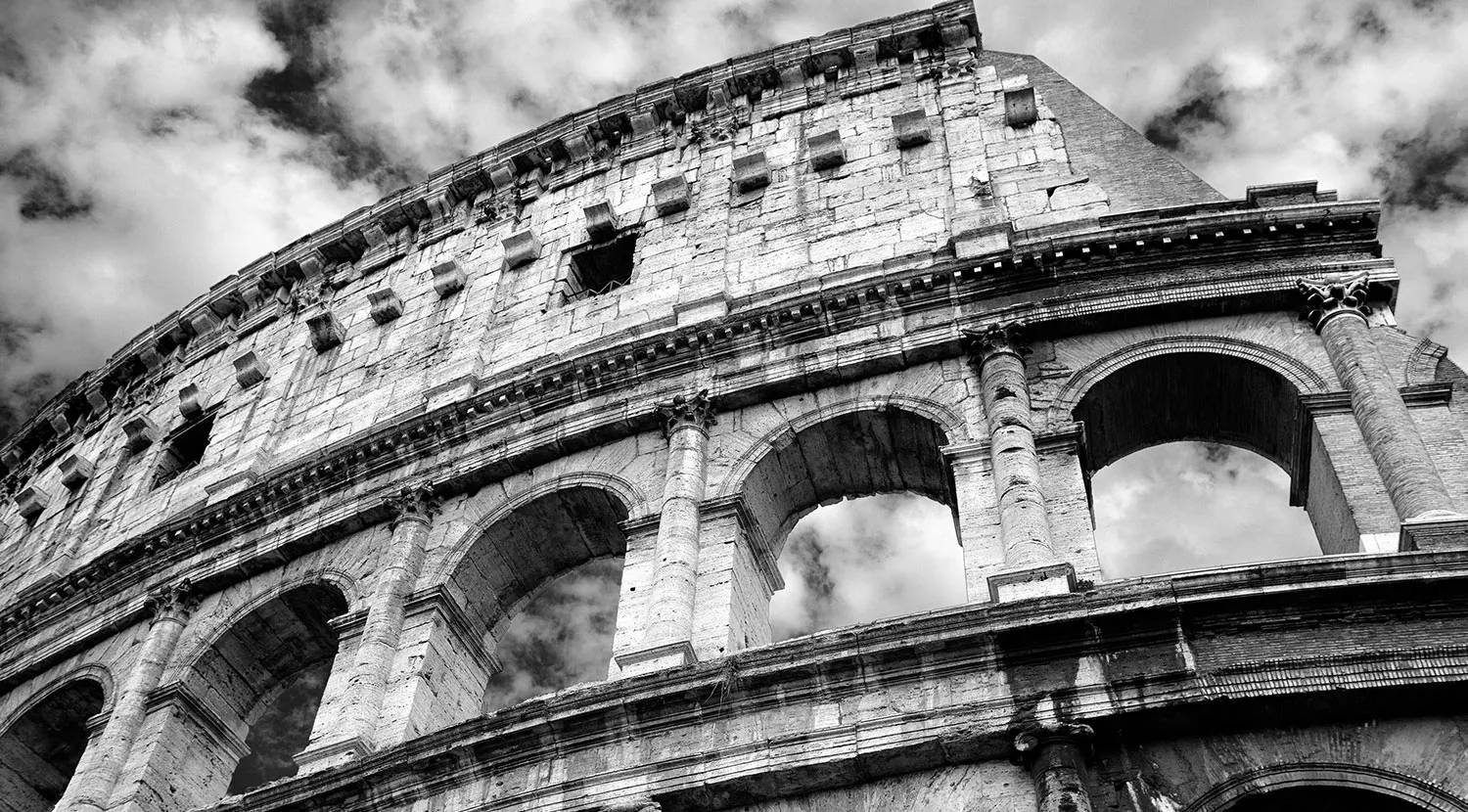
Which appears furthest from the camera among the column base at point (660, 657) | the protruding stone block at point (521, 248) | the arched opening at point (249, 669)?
the protruding stone block at point (521, 248)

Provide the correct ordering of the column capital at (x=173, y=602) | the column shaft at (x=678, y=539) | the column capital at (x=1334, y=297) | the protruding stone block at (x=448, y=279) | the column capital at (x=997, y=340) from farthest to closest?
the protruding stone block at (x=448, y=279) < the column capital at (x=173, y=602) < the column capital at (x=997, y=340) < the column capital at (x=1334, y=297) < the column shaft at (x=678, y=539)

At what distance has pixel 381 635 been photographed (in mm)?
12969

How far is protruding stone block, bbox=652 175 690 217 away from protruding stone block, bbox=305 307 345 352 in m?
4.94

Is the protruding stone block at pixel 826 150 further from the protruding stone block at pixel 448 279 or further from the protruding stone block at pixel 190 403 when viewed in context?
the protruding stone block at pixel 190 403

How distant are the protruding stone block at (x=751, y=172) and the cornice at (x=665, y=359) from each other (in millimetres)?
2828

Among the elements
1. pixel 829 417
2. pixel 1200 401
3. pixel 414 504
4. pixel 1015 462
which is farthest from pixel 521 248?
pixel 1200 401

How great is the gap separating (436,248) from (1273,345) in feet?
38.6

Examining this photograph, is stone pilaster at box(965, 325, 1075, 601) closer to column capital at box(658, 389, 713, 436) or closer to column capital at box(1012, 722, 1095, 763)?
column capital at box(1012, 722, 1095, 763)

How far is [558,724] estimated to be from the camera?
10469mm

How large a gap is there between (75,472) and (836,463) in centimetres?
1301

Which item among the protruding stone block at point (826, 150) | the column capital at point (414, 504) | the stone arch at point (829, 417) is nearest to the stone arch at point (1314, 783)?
the stone arch at point (829, 417)

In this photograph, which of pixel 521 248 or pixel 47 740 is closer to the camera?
pixel 47 740

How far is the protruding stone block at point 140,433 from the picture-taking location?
20203mm

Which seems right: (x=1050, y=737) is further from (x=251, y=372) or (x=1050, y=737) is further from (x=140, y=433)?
(x=140, y=433)
